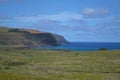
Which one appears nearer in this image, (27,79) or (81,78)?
(27,79)

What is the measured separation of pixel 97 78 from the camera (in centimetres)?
5828

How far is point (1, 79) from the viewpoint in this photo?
166ft

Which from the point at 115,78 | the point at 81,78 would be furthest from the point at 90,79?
the point at 115,78

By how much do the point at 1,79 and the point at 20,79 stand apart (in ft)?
11.5

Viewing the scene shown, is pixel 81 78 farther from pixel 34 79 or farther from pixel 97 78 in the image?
pixel 34 79

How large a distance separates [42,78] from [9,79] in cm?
686

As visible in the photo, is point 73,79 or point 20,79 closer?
point 20,79

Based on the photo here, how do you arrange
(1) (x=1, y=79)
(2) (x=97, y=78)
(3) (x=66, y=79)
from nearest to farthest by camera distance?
(1) (x=1, y=79) → (3) (x=66, y=79) → (2) (x=97, y=78)

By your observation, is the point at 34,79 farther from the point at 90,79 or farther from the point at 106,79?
the point at 106,79

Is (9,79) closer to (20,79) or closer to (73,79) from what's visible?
(20,79)

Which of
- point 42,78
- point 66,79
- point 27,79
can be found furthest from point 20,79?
point 66,79

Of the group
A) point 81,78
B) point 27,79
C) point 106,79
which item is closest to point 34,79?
point 27,79

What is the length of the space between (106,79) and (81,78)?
16.3 feet

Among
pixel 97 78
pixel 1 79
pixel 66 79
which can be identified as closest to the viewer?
pixel 1 79
